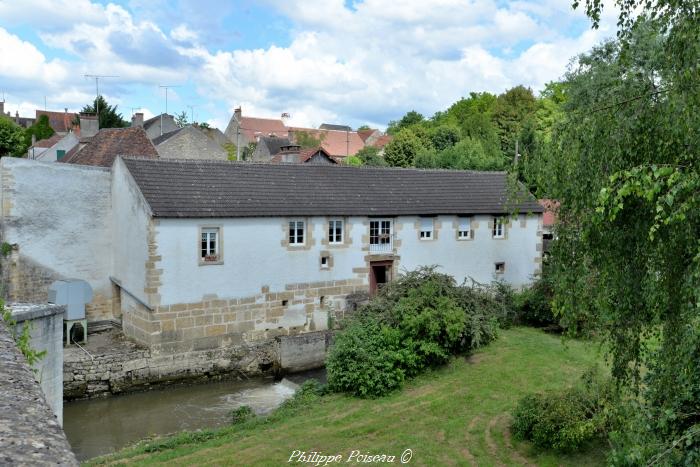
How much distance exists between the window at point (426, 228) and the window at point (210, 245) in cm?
840

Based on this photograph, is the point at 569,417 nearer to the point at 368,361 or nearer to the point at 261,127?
the point at 368,361

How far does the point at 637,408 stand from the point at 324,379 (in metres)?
13.3

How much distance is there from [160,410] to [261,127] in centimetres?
5966

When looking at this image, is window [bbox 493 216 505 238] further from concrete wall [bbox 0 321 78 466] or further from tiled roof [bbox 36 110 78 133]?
tiled roof [bbox 36 110 78 133]

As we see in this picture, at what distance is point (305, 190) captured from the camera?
2228 centimetres

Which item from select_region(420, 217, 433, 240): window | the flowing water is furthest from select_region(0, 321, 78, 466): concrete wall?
select_region(420, 217, 433, 240): window

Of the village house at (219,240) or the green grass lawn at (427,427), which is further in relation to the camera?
the village house at (219,240)

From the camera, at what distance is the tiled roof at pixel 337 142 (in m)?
67.7

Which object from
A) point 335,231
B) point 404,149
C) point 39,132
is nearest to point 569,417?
point 335,231

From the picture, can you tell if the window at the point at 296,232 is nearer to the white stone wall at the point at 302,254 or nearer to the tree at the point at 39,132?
the white stone wall at the point at 302,254

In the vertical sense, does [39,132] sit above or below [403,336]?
above

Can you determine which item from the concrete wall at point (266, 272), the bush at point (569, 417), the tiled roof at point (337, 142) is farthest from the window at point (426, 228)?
the tiled roof at point (337, 142)

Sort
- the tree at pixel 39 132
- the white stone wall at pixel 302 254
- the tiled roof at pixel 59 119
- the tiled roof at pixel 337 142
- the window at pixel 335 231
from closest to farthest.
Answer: the white stone wall at pixel 302 254 < the window at pixel 335 231 < the tree at pixel 39 132 < the tiled roof at pixel 337 142 < the tiled roof at pixel 59 119

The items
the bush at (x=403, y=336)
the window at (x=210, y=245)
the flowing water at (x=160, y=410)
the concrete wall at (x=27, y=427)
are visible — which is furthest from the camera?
the window at (x=210, y=245)
